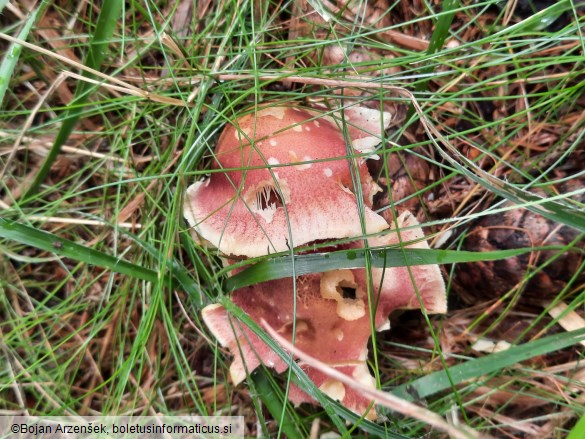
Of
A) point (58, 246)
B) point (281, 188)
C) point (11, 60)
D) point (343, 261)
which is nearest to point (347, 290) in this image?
point (343, 261)

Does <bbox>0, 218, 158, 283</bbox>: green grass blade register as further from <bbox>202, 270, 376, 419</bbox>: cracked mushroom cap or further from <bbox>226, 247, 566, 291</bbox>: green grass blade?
<bbox>226, 247, 566, 291</bbox>: green grass blade

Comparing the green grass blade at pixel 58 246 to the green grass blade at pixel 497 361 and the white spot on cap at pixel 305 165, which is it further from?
the green grass blade at pixel 497 361

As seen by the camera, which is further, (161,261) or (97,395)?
(97,395)

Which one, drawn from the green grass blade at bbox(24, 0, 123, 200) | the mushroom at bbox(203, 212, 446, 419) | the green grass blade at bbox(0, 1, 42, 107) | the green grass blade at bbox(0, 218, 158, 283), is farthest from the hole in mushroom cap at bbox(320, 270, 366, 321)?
the green grass blade at bbox(0, 1, 42, 107)

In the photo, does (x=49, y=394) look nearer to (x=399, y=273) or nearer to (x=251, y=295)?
(x=251, y=295)

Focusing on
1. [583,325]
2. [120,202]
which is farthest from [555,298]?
[120,202]

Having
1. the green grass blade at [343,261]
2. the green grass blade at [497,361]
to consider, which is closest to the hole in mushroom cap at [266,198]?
the green grass blade at [343,261]

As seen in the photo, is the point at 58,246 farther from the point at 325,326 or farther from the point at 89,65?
the point at 325,326
